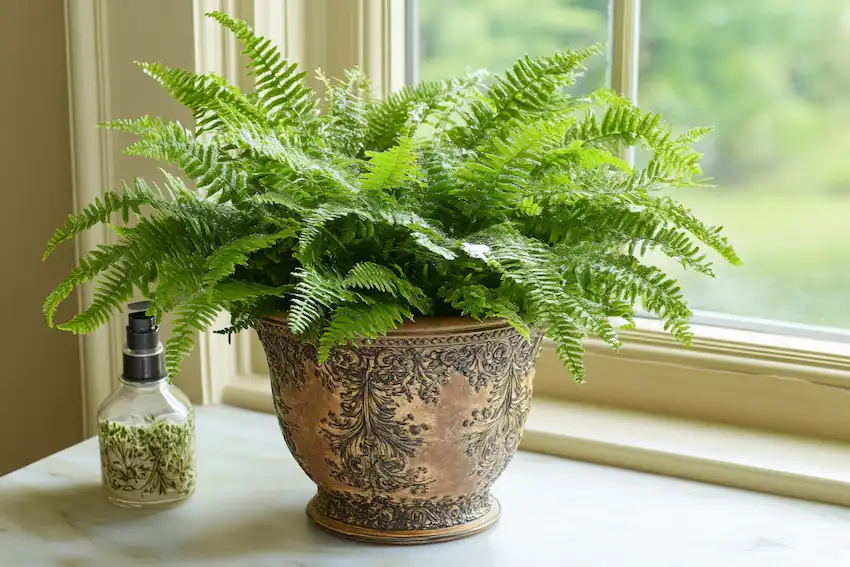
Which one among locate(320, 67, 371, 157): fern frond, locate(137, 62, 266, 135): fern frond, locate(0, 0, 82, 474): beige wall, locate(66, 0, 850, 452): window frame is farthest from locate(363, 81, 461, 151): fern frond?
locate(0, 0, 82, 474): beige wall

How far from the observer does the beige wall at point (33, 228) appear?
130 cm

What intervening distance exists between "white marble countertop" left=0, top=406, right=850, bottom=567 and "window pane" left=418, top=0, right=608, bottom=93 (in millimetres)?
503

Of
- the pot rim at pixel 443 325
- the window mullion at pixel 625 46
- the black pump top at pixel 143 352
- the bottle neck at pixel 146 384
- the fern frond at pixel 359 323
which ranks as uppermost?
the window mullion at pixel 625 46

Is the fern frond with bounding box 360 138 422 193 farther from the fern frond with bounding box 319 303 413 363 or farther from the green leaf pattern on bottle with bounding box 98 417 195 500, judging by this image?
the green leaf pattern on bottle with bounding box 98 417 195 500

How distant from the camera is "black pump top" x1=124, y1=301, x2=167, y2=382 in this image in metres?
0.91

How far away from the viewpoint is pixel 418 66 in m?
1.27

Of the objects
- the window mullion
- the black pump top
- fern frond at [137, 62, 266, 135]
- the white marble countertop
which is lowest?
the white marble countertop

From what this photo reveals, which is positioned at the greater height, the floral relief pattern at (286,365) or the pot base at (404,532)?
the floral relief pattern at (286,365)

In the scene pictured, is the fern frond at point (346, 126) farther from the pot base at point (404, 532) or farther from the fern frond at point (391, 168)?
the pot base at point (404, 532)

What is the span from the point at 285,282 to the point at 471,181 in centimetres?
18

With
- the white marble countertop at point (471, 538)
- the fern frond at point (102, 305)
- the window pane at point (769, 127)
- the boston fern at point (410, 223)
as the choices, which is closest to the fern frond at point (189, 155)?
the boston fern at point (410, 223)

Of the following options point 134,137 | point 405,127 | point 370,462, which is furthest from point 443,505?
point 134,137

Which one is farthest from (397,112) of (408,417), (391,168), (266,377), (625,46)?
(266,377)

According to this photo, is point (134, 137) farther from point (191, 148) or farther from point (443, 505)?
point (443, 505)
